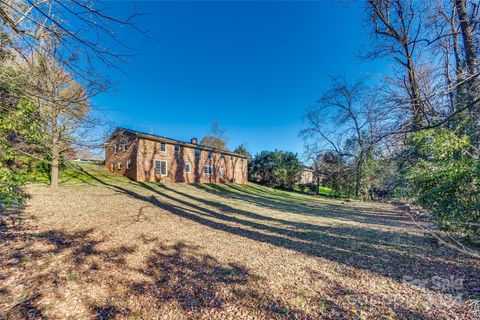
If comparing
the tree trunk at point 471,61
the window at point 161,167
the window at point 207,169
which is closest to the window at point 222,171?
the window at point 207,169

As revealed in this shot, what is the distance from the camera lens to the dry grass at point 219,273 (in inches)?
111

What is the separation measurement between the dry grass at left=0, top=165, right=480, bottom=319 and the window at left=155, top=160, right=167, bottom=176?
1312 centimetres

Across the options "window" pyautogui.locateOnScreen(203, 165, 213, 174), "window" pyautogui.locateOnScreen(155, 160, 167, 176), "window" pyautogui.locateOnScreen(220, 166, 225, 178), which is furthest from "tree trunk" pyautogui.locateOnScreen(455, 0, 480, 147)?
"window" pyautogui.locateOnScreen(220, 166, 225, 178)

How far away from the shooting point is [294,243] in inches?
220

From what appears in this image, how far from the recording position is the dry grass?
9.23 feet

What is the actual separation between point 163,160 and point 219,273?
18.0 meters

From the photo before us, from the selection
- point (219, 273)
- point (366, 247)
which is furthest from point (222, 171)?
point (219, 273)

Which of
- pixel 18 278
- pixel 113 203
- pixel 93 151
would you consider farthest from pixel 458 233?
pixel 93 151

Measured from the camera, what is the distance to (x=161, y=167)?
65.8 ft

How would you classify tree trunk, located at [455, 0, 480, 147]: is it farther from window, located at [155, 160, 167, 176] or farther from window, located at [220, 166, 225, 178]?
window, located at [220, 166, 225, 178]

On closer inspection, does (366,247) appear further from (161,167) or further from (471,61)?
(161,167)

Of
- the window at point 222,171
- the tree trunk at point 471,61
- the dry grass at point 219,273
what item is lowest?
the dry grass at point 219,273

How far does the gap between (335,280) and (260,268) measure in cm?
134

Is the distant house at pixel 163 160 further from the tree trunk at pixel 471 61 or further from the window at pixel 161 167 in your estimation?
the tree trunk at pixel 471 61
